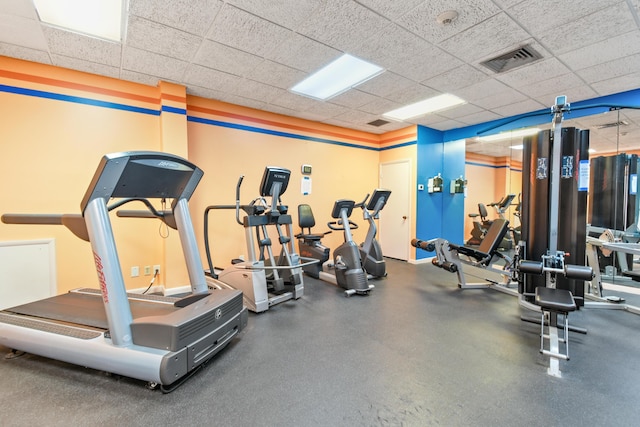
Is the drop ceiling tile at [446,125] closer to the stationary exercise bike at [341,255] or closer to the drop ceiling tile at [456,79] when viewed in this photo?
the drop ceiling tile at [456,79]

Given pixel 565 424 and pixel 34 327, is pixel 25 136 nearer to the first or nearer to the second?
pixel 34 327

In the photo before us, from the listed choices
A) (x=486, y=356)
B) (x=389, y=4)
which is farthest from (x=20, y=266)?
(x=486, y=356)

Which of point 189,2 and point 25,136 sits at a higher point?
point 189,2

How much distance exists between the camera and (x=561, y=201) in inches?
123

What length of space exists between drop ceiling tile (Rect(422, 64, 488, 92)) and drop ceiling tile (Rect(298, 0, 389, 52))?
129 cm

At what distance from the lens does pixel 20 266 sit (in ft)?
9.66

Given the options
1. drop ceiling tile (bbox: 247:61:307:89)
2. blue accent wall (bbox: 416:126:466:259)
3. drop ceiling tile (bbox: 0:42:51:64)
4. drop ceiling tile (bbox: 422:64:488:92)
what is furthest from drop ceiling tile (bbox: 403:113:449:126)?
drop ceiling tile (bbox: 0:42:51:64)

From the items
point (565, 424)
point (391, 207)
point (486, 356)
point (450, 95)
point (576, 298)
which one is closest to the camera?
point (565, 424)

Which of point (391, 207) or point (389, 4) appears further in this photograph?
point (391, 207)

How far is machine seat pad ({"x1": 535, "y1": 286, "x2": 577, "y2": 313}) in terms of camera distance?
2.02m

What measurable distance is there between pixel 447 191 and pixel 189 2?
18.2 ft

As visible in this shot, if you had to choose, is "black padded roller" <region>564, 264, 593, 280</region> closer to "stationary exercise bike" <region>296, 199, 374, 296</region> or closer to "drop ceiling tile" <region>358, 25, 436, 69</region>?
"stationary exercise bike" <region>296, 199, 374, 296</region>

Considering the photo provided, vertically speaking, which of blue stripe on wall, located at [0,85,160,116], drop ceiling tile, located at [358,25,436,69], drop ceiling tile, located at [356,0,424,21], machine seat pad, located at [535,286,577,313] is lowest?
machine seat pad, located at [535,286,577,313]

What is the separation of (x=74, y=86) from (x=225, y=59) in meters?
1.85
